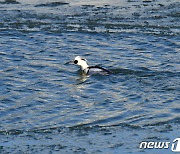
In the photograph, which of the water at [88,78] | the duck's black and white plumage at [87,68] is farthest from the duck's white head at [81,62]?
the water at [88,78]

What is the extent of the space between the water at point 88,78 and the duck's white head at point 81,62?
11.5 inches

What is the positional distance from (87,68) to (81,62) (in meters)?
0.27

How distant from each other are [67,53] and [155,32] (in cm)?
286

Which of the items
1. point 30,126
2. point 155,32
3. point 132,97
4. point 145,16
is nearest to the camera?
point 30,126

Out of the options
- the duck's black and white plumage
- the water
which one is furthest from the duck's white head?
the water

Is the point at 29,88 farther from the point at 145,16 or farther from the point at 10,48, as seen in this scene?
the point at 145,16

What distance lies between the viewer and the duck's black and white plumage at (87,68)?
1709 cm

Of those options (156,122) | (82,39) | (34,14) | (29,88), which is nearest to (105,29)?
(82,39)

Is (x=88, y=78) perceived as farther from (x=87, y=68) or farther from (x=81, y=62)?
(x=81, y=62)

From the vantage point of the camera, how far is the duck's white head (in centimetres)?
1770

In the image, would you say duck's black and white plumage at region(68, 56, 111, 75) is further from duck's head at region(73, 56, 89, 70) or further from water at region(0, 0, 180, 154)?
water at region(0, 0, 180, 154)

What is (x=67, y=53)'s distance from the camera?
19.1 m

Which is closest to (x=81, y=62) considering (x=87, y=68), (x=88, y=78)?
(x=87, y=68)

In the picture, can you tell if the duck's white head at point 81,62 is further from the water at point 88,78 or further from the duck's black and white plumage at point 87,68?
the water at point 88,78
